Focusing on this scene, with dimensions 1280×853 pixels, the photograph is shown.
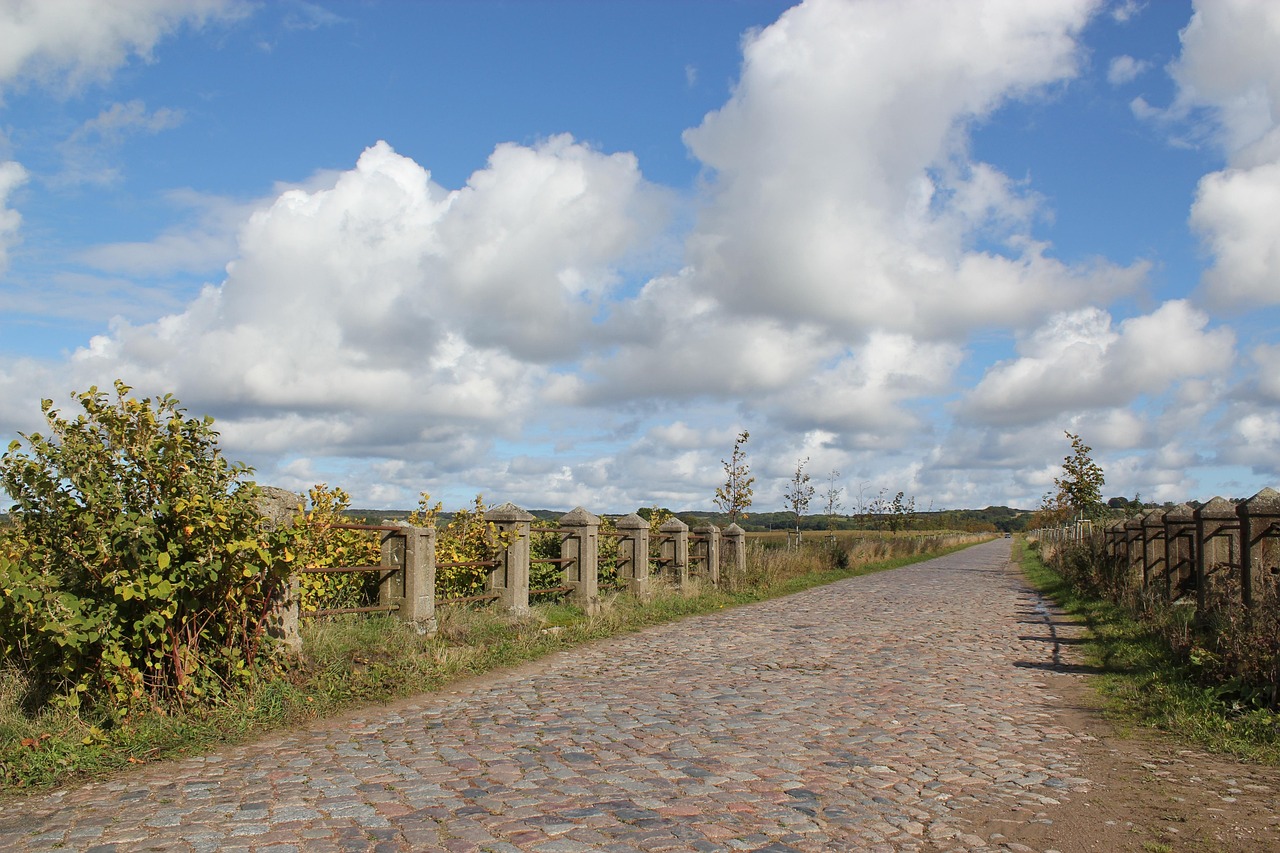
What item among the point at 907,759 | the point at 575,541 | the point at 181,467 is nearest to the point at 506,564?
the point at 575,541

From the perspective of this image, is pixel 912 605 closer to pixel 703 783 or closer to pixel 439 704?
pixel 439 704

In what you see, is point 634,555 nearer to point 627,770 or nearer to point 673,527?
point 673,527

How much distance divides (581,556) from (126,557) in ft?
29.6

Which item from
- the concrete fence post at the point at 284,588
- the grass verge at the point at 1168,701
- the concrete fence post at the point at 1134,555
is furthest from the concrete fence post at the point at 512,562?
the concrete fence post at the point at 1134,555

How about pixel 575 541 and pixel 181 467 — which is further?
pixel 575 541

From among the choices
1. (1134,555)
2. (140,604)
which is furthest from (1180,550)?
(140,604)

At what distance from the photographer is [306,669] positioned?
8.62 meters

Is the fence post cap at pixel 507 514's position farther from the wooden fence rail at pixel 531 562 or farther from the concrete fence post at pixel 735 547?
the concrete fence post at pixel 735 547

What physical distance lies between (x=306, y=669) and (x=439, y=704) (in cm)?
125

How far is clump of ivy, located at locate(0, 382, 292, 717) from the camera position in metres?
7.16

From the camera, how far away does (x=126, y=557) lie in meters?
7.30

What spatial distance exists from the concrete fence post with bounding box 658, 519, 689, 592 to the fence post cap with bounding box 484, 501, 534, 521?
6813mm

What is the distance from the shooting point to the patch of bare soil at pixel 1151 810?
16.7 feet

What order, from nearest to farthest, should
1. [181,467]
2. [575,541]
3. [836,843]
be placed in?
[836,843] < [181,467] < [575,541]
